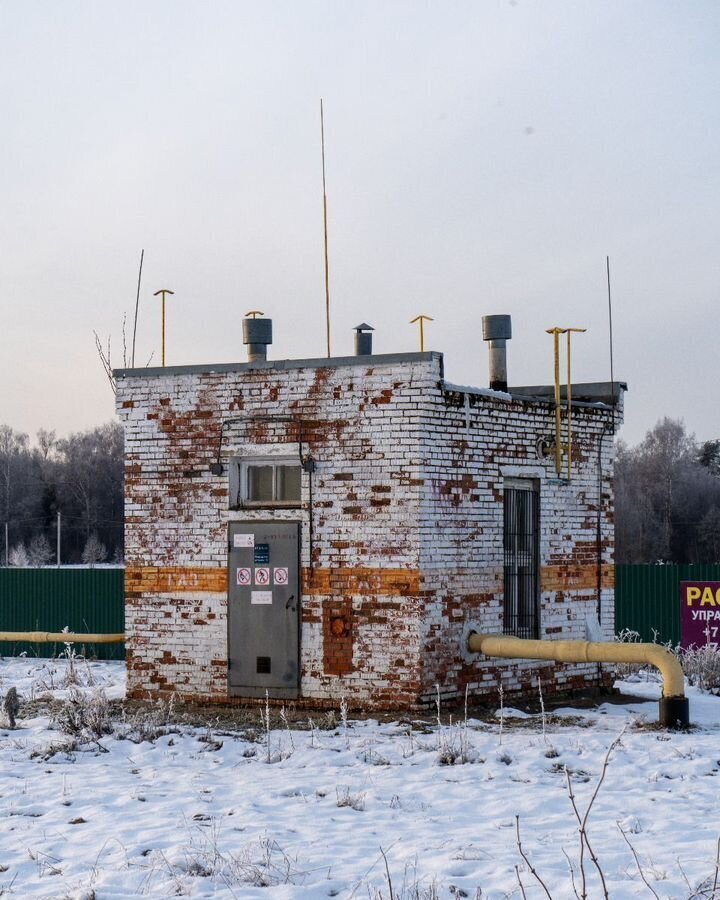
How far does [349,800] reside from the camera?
8711 millimetres

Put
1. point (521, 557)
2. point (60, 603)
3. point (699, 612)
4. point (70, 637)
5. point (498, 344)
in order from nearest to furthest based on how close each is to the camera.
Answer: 1. point (521, 557)
2. point (498, 344)
3. point (70, 637)
4. point (699, 612)
5. point (60, 603)

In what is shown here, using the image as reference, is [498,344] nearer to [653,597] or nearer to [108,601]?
[653,597]

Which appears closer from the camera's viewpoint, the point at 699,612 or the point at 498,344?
the point at 498,344

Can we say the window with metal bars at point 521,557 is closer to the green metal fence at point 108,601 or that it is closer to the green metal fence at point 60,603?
→ the green metal fence at point 108,601

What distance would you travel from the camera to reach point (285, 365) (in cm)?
1277

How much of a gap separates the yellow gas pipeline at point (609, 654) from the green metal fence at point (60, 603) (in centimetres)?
1119

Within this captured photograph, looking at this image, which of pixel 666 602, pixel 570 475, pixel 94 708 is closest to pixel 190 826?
pixel 94 708

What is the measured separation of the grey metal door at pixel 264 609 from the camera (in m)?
12.6

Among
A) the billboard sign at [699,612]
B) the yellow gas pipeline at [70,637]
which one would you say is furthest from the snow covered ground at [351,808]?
the billboard sign at [699,612]

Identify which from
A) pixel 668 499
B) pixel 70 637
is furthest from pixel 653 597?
pixel 668 499

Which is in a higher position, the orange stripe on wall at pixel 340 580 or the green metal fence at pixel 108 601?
the orange stripe on wall at pixel 340 580

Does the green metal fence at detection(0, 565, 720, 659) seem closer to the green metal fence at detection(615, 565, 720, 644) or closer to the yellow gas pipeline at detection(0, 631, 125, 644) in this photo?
the green metal fence at detection(615, 565, 720, 644)

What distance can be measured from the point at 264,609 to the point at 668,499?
206 ft

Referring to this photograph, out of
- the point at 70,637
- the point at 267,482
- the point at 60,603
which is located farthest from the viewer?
the point at 60,603
